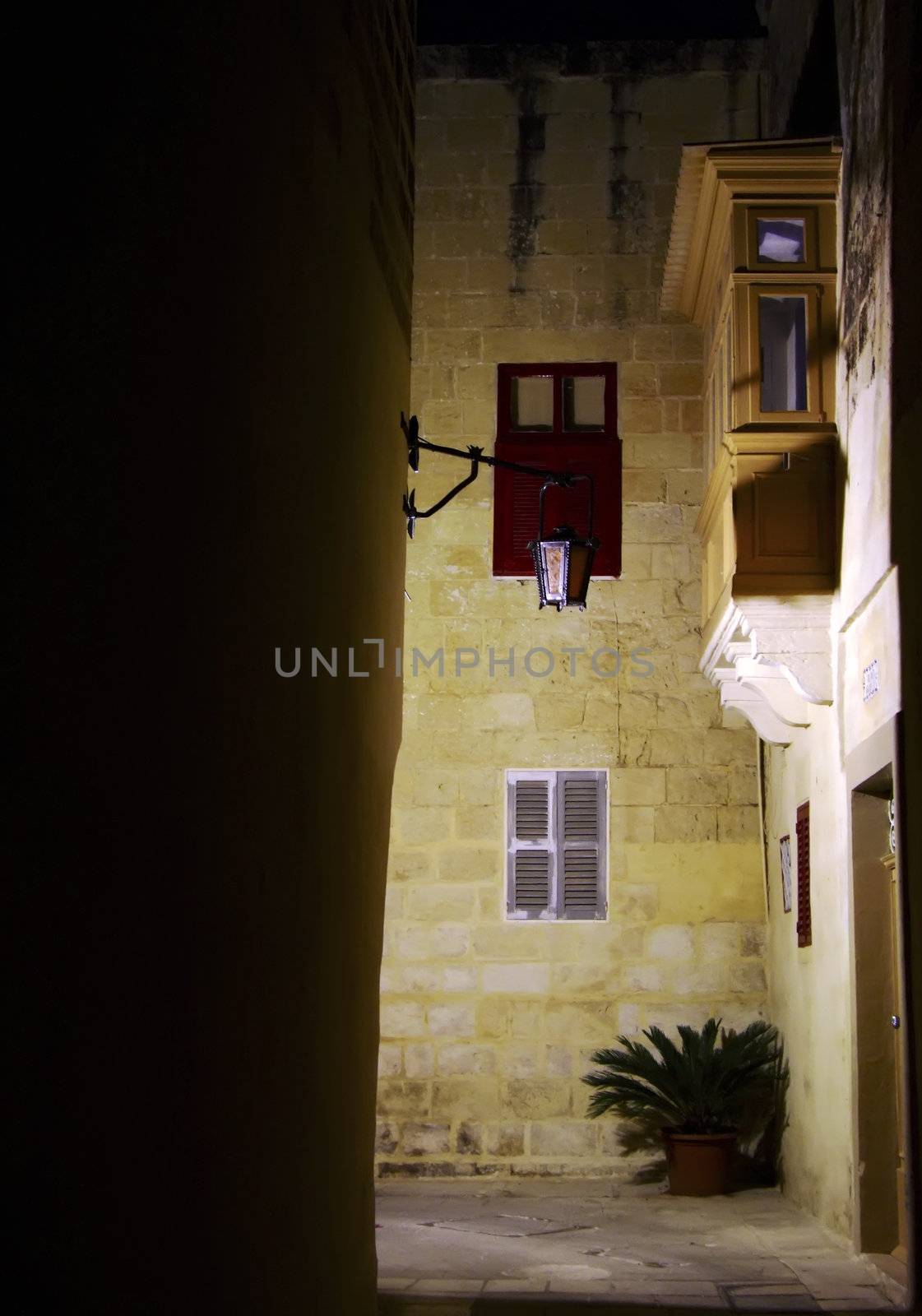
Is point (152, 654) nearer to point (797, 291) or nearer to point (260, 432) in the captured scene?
point (260, 432)

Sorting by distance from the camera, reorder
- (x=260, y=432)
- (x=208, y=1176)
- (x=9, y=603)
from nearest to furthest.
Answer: (x=9, y=603) < (x=208, y=1176) < (x=260, y=432)

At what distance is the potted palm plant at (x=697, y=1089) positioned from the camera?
10.9 m

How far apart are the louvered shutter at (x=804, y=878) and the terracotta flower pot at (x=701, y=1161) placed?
1.61m

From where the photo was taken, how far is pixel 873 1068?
801 centimetres

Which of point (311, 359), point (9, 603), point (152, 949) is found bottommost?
point (152, 949)

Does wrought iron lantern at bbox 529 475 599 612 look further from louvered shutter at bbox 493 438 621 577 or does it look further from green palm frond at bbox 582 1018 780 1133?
green palm frond at bbox 582 1018 780 1133

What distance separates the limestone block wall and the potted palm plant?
579 millimetres

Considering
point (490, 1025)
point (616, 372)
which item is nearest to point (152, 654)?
point (490, 1025)

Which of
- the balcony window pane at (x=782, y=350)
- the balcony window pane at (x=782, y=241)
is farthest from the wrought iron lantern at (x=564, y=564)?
the balcony window pane at (x=782, y=241)

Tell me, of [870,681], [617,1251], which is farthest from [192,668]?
[617,1251]

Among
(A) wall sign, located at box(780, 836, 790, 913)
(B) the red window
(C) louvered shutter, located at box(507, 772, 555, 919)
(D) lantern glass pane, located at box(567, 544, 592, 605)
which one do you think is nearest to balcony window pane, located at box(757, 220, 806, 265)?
(D) lantern glass pane, located at box(567, 544, 592, 605)

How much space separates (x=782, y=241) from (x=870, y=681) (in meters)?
3.31

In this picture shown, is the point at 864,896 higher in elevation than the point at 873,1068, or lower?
higher

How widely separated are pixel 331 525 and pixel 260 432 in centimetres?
104
